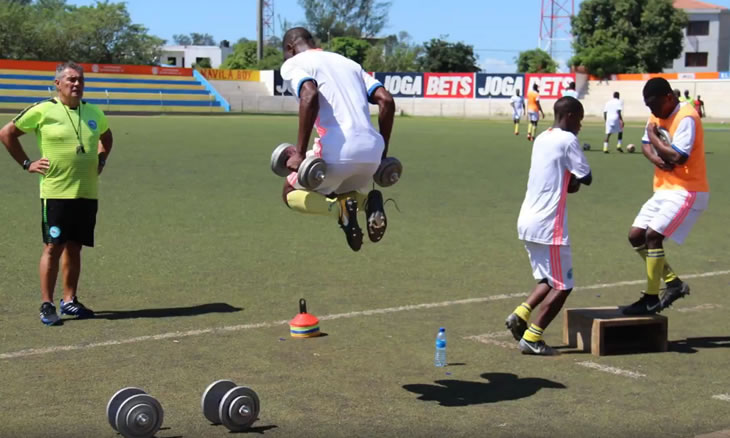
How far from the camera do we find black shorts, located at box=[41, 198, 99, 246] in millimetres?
9086

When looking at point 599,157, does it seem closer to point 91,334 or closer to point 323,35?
point 91,334

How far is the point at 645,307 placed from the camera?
8.59 metres

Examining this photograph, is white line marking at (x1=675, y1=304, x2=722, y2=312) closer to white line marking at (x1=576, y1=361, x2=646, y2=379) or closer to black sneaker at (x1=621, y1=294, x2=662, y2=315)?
black sneaker at (x1=621, y1=294, x2=662, y2=315)

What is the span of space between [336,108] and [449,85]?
6677 centimetres

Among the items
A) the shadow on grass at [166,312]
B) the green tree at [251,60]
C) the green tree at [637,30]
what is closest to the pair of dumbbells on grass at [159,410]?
the shadow on grass at [166,312]

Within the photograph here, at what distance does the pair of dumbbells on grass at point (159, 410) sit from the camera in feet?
18.4

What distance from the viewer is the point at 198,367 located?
745cm

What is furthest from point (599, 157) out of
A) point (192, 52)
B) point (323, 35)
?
point (192, 52)

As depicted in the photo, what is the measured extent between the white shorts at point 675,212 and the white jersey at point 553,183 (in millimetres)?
1150

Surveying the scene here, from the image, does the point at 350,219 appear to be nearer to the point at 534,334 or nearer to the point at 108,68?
the point at 534,334

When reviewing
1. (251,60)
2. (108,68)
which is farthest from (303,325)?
(251,60)

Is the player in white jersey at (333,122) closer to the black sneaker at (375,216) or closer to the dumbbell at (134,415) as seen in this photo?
the black sneaker at (375,216)

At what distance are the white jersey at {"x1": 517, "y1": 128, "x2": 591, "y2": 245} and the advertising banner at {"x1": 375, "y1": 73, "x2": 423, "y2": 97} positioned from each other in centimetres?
6556

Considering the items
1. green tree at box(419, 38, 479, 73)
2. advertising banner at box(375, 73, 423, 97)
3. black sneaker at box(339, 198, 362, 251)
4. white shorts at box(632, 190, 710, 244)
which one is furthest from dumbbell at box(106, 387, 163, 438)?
green tree at box(419, 38, 479, 73)
